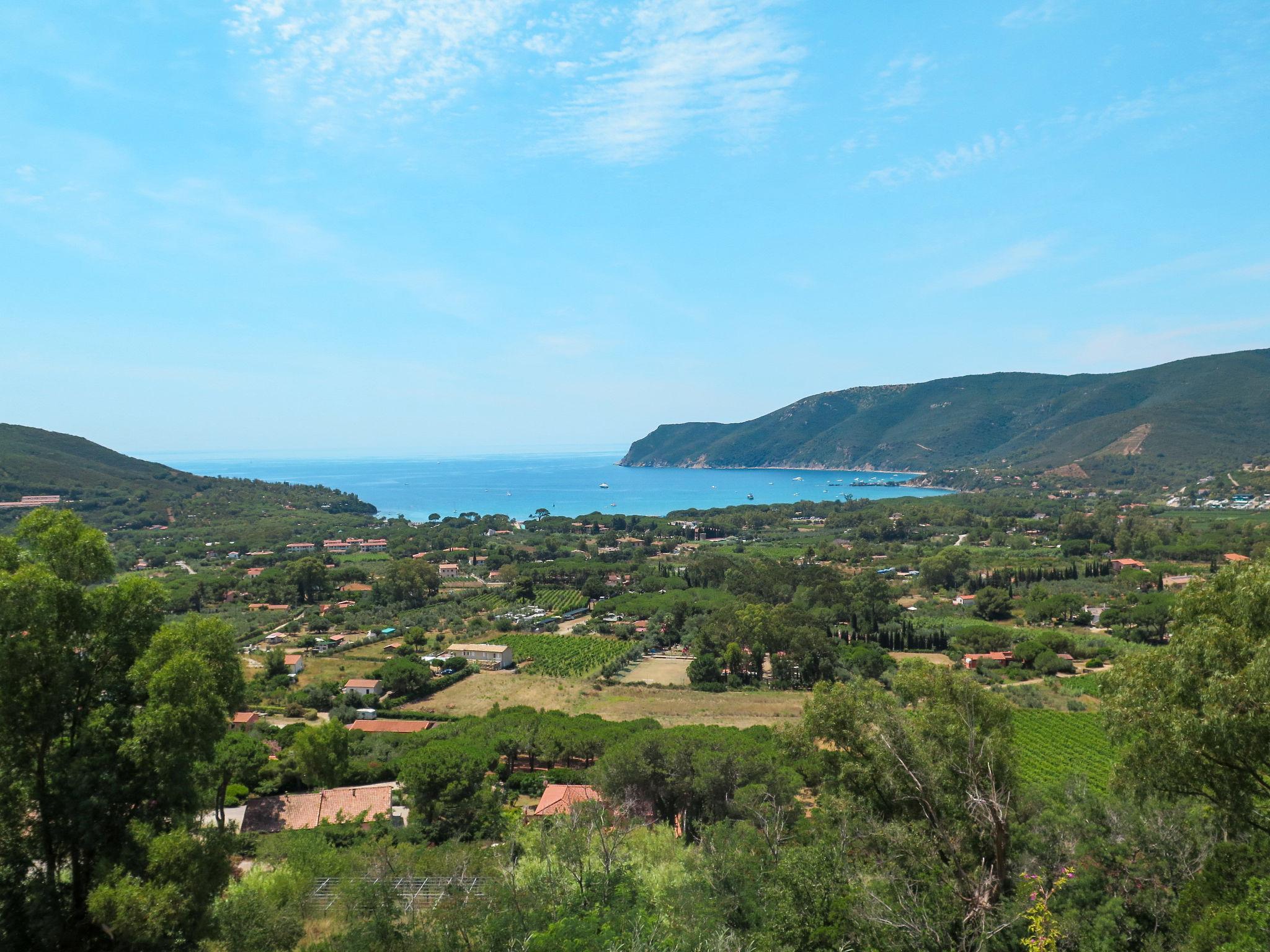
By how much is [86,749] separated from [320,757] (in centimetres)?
1383

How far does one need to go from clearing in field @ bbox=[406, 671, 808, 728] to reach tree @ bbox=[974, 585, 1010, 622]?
956 inches

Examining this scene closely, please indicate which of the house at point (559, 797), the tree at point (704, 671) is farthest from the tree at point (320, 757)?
the tree at point (704, 671)

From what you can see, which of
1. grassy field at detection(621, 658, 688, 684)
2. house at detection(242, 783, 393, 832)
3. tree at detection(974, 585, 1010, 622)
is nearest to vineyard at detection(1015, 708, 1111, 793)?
grassy field at detection(621, 658, 688, 684)

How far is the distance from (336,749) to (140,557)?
2496 inches

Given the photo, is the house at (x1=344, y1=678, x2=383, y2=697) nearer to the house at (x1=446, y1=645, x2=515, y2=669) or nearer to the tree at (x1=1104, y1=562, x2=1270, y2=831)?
the house at (x1=446, y1=645, x2=515, y2=669)

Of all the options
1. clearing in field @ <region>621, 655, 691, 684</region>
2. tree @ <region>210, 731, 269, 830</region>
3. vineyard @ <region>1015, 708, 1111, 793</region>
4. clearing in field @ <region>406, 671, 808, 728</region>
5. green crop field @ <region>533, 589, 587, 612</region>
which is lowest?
clearing in field @ <region>621, 655, 691, 684</region>

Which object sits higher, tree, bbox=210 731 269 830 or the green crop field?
tree, bbox=210 731 269 830

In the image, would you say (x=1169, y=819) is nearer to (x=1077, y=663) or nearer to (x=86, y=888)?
(x=86, y=888)

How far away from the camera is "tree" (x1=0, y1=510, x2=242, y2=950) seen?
20.7 feet

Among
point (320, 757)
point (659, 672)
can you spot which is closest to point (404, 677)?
point (659, 672)

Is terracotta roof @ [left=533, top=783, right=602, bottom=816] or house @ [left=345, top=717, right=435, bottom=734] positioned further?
house @ [left=345, top=717, right=435, bottom=734]

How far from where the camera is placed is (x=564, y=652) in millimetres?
40812

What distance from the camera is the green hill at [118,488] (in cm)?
8725

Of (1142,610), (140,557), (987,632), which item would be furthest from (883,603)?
(140,557)
